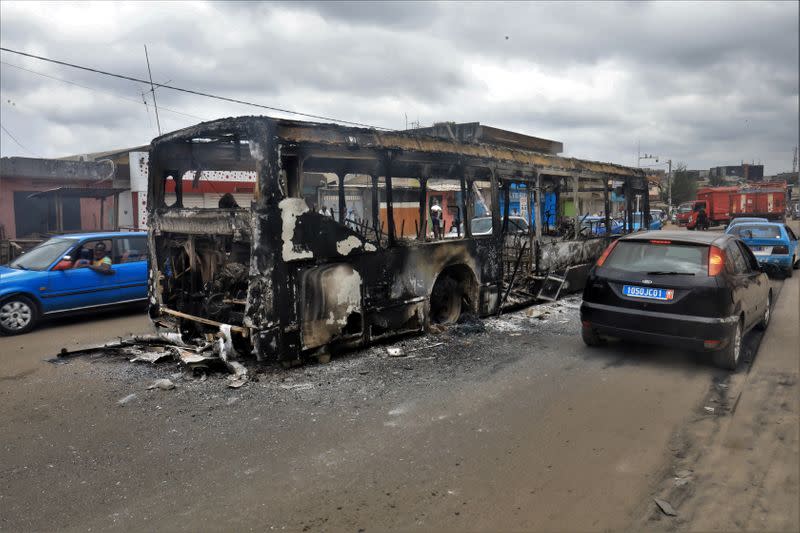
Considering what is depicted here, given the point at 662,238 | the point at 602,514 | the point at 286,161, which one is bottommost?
the point at 602,514

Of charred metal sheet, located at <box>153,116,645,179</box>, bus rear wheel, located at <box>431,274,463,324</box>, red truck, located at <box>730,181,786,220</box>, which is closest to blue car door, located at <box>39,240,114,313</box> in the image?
charred metal sheet, located at <box>153,116,645,179</box>

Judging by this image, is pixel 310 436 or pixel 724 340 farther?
pixel 724 340

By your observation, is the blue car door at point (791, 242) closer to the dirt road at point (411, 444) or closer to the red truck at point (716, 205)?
the dirt road at point (411, 444)

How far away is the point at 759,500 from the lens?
3330 mm

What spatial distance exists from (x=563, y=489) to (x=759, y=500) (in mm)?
1142

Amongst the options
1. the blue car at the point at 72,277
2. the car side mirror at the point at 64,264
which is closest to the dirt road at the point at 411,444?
the blue car at the point at 72,277

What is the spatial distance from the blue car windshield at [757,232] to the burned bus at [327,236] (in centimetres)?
771

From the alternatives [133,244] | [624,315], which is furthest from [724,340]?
[133,244]

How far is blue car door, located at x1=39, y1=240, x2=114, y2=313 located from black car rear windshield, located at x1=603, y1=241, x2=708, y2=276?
26.3ft

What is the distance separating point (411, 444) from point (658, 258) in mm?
3758

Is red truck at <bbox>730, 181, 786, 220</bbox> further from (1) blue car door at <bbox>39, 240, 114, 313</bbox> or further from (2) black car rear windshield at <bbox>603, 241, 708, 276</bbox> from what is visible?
(1) blue car door at <bbox>39, 240, 114, 313</bbox>

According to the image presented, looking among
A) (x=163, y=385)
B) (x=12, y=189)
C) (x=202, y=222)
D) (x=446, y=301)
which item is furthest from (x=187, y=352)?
(x=12, y=189)

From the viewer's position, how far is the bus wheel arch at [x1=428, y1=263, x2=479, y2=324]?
8.03 meters

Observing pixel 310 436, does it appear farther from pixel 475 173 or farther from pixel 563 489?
pixel 475 173
